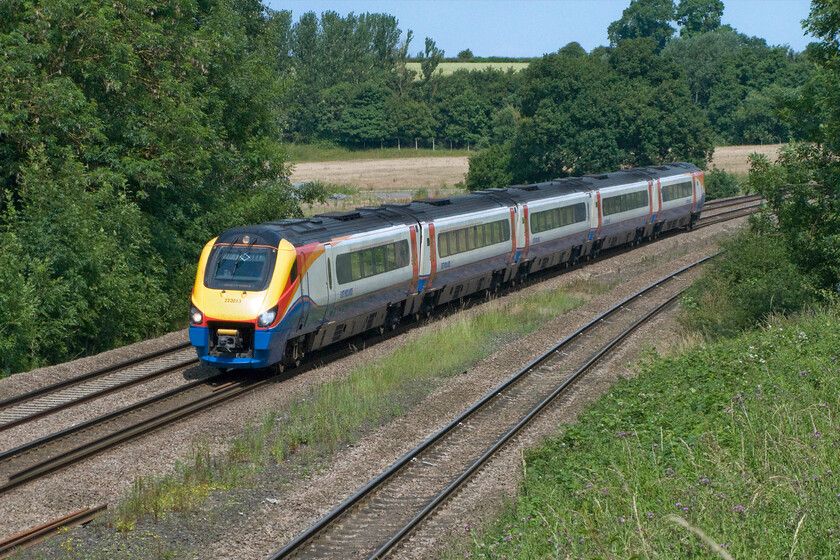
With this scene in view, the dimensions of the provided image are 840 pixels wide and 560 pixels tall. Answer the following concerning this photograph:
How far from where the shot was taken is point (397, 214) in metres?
23.1

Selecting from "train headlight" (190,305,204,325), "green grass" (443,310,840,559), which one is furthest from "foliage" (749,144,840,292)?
"train headlight" (190,305,204,325)

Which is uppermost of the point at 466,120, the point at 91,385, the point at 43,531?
the point at 466,120

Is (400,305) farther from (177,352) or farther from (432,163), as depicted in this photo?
(432,163)

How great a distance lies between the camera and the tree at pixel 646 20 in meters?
153

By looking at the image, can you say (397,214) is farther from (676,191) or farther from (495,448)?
(676,191)

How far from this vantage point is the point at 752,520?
301 inches

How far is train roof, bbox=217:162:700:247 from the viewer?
18.8 metres

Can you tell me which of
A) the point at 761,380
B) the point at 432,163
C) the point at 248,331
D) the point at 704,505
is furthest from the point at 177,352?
the point at 432,163

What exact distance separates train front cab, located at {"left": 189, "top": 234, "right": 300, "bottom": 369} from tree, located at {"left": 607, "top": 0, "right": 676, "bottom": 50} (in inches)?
5705

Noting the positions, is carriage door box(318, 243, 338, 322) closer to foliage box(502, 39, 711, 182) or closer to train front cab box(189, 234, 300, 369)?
train front cab box(189, 234, 300, 369)

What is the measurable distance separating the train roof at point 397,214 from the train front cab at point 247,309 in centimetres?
53

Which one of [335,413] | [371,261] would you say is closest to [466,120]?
[371,261]

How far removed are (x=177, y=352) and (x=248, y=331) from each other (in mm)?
4338

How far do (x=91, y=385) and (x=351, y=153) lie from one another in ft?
296
